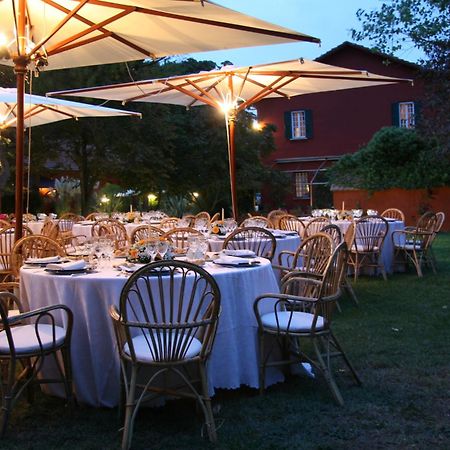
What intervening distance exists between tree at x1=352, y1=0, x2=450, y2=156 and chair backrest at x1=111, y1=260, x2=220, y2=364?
44.7 feet

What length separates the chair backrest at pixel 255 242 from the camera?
5781 millimetres

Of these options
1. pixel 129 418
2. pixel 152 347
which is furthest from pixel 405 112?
pixel 129 418

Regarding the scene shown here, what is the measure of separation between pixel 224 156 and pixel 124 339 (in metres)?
16.5

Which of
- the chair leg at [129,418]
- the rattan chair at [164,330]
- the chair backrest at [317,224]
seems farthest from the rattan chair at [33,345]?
the chair backrest at [317,224]

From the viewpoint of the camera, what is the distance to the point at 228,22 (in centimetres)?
413

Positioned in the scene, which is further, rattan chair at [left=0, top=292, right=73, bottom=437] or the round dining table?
the round dining table

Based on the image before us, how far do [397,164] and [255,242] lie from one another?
44.7ft

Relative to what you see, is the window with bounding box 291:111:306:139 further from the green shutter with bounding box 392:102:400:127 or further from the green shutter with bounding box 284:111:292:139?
the green shutter with bounding box 392:102:400:127

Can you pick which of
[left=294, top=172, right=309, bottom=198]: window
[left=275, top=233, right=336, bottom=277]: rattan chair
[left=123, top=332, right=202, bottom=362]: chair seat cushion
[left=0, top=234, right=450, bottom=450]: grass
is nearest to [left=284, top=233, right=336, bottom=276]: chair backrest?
[left=275, top=233, right=336, bottom=277]: rattan chair

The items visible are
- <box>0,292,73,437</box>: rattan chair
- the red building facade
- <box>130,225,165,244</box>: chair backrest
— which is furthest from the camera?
the red building facade

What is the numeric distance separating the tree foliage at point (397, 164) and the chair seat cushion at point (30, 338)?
15.4 metres

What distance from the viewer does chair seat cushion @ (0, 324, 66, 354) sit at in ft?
11.0

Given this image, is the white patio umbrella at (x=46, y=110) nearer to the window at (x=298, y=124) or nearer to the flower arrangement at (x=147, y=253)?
the flower arrangement at (x=147, y=253)

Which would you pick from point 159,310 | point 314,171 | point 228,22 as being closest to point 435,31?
point 314,171
